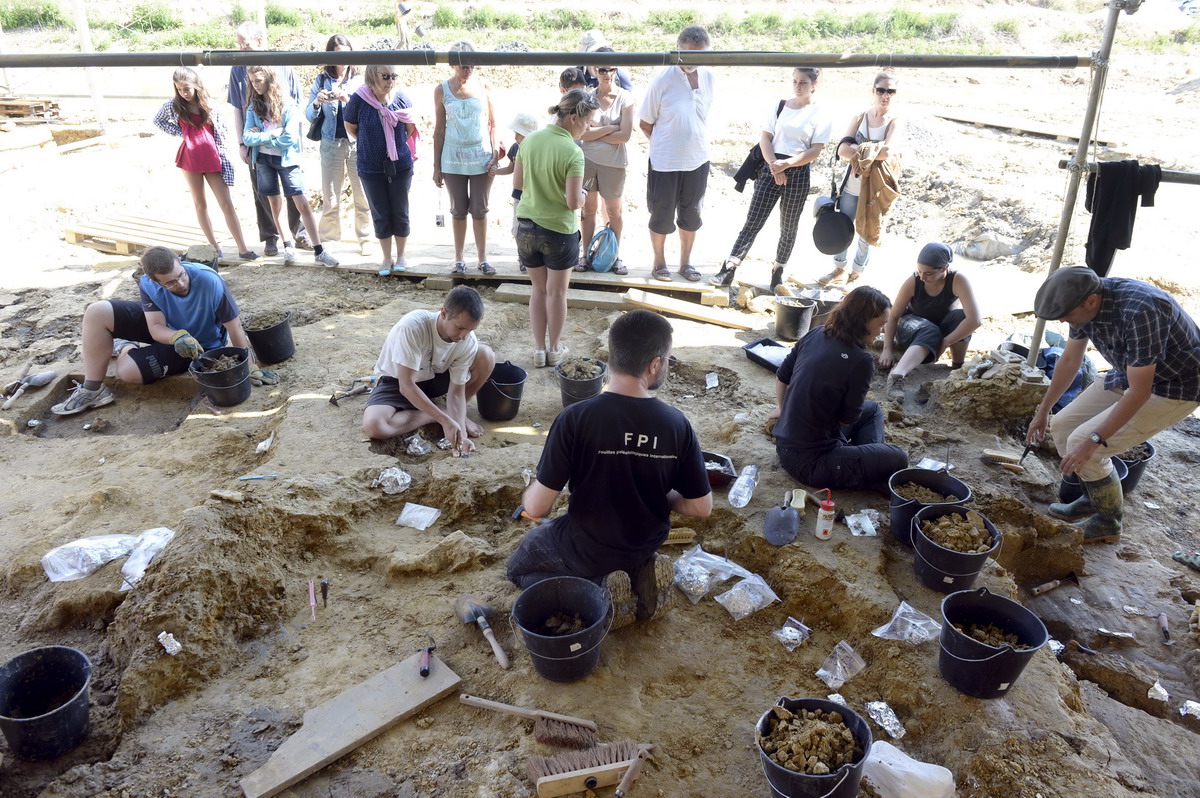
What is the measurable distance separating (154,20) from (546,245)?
1111 inches

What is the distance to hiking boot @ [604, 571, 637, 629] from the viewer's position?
11.1 ft

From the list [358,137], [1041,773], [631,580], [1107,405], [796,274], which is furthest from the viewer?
[796,274]

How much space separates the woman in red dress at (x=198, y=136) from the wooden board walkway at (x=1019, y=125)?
1407 cm

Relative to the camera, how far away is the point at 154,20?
1032 inches

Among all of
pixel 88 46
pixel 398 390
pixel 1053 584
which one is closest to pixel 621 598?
pixel 398 390

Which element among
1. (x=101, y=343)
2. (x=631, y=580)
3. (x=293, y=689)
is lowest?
(x=293, y=689)

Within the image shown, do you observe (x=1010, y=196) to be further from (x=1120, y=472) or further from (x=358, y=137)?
(x=358, y=137)

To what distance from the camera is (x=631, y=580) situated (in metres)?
3.55

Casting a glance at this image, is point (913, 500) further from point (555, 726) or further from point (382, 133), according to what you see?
point (382, 133)

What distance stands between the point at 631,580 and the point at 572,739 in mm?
855

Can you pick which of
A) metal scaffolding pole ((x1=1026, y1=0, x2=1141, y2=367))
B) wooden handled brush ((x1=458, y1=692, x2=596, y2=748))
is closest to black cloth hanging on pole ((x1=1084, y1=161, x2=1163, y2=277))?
metal scaffolding pole ((x1=1026, y1=0, x2=1141, y2=367))

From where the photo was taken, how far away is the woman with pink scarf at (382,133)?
6996 mm

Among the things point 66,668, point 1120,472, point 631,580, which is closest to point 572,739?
point 631,580

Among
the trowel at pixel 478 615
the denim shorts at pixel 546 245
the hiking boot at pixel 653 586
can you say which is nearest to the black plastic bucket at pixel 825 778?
the hiking boot at pixel 653 586
